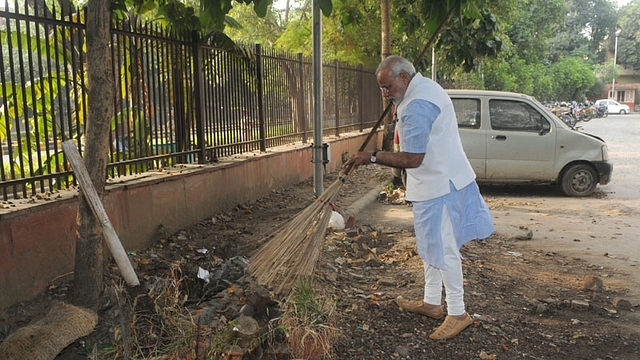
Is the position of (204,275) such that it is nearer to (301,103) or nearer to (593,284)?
(593,284)

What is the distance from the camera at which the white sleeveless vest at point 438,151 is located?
3205 mm

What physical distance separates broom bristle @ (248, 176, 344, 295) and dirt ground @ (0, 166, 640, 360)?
0.47 feet

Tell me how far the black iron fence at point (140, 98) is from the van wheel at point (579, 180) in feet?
14.4

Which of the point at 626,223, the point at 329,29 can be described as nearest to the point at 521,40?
the point at 329,29

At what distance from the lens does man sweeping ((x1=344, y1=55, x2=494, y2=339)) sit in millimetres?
3145

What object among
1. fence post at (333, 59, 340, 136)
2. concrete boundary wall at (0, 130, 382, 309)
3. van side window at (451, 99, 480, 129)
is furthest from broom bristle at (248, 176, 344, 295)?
fence post at (333, 59, 340, 136)

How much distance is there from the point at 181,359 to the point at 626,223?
20.4ft

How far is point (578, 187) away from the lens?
8.59 metres

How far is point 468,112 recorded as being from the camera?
851cm

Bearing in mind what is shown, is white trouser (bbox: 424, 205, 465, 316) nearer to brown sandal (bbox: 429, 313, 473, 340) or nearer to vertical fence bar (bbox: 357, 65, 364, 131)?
brown sandal (bbox: 429, 313, 473, 340)

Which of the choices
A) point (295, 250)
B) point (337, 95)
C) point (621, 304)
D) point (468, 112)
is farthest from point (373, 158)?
point (337, 95)

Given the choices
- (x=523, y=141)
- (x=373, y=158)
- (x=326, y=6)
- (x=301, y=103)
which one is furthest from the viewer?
(x=301, y=103)

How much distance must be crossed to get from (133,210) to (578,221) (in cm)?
554

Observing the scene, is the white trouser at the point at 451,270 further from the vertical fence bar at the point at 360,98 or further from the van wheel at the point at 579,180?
the vertical fence bar at the point at 360,98
